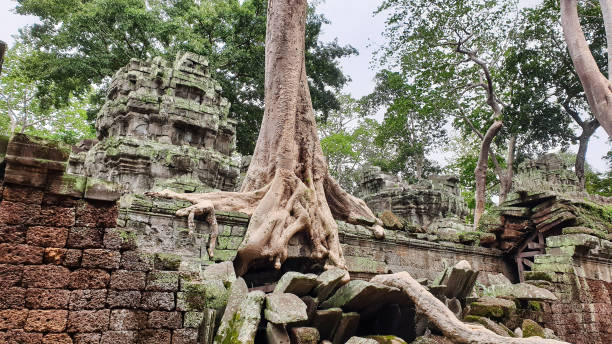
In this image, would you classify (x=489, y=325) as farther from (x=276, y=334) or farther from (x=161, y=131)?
(x=161, y=131)

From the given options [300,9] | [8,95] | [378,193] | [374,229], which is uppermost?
[8,95]

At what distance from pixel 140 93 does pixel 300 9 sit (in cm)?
417

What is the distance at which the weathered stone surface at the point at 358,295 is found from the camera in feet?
13.8

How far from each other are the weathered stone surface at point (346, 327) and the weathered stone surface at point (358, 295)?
0.11 metres

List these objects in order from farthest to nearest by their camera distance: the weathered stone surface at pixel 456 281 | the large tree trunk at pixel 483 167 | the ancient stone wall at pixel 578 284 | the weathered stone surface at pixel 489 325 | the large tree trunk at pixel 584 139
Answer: the large tree trunk at pixel 584 139 → the large tree trunk at pixel 483 167 → the ancient stone wall at pixel 578 284 → the weathered stone surface at pixel 456 281 → the weathered stone surface at pixel 489 325

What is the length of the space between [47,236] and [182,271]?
104 cm

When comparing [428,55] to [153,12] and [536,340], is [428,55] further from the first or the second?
[536,340]

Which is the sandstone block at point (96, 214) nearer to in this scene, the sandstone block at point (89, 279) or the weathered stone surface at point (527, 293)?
the sandstone block at point (89, 279)

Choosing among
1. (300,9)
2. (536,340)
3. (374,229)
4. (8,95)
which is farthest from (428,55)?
(8,95)

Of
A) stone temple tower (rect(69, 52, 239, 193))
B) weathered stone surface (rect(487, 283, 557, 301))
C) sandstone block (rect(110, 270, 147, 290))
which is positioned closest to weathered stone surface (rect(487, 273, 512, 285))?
weathered stone surface (rect(487, 283, 557, 301))

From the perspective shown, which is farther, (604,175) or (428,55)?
(604,175)

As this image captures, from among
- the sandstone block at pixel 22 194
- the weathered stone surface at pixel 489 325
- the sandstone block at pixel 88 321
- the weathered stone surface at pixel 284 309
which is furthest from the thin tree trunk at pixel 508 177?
the sandstone block at pixel 22 194

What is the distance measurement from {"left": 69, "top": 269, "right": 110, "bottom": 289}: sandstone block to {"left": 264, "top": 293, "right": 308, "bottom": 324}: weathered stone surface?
1.38 m

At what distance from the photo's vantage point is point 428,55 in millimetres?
16656
